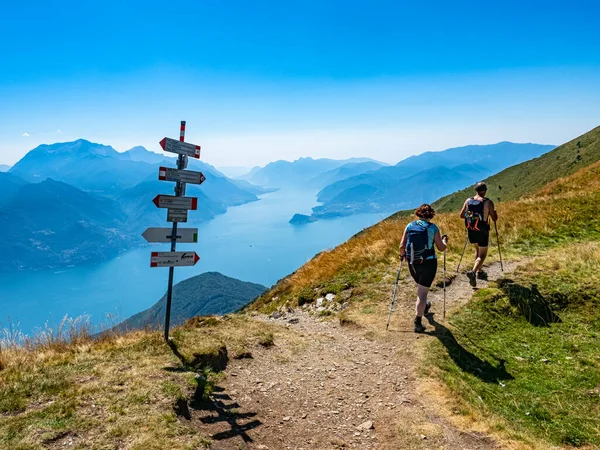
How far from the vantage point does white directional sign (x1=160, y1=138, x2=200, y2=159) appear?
750 cm

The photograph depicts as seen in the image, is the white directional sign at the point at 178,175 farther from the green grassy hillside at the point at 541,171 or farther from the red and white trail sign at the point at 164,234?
the green grassy hillside at the point at 541,171

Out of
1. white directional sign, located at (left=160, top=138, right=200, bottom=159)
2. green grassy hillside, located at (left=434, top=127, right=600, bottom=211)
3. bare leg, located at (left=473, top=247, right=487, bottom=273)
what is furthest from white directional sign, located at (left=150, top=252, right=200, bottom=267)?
green grassy hillside, located at (left=434, top=127, right=600, bottom=211)

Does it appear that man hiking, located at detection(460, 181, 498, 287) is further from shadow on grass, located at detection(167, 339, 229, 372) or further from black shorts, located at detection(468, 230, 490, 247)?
shadow on grass, located at detection(167, 339, 229, 372)

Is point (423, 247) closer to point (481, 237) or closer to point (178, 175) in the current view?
point (481, 237)

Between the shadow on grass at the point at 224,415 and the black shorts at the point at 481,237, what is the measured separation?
9086 mm

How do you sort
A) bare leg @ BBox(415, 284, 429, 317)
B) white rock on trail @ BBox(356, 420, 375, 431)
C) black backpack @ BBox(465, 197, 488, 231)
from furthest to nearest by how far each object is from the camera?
black backpack @ BBox(465, 197, 488, 231) < bare leg @ BBox(415, 284, 429, 317) < white rock on trail @ BBox(356, 420, 375, 431)

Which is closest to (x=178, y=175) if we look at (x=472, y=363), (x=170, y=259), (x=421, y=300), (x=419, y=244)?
(x=170, y=259)

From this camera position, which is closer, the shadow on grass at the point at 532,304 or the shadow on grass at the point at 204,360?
the shadow on grass at the point at 204,360

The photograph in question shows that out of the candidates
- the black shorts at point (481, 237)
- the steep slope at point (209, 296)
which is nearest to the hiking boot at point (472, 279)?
the black shorts at point (481, 237)

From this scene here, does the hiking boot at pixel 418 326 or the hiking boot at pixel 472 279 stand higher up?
the hiking boot at pixel 472 279

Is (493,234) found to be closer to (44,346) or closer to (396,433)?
(396,433)

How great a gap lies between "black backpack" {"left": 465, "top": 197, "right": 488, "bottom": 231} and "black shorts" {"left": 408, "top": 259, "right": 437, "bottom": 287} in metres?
3.96

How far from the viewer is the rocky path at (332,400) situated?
4938mm

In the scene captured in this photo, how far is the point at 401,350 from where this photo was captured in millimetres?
7738
